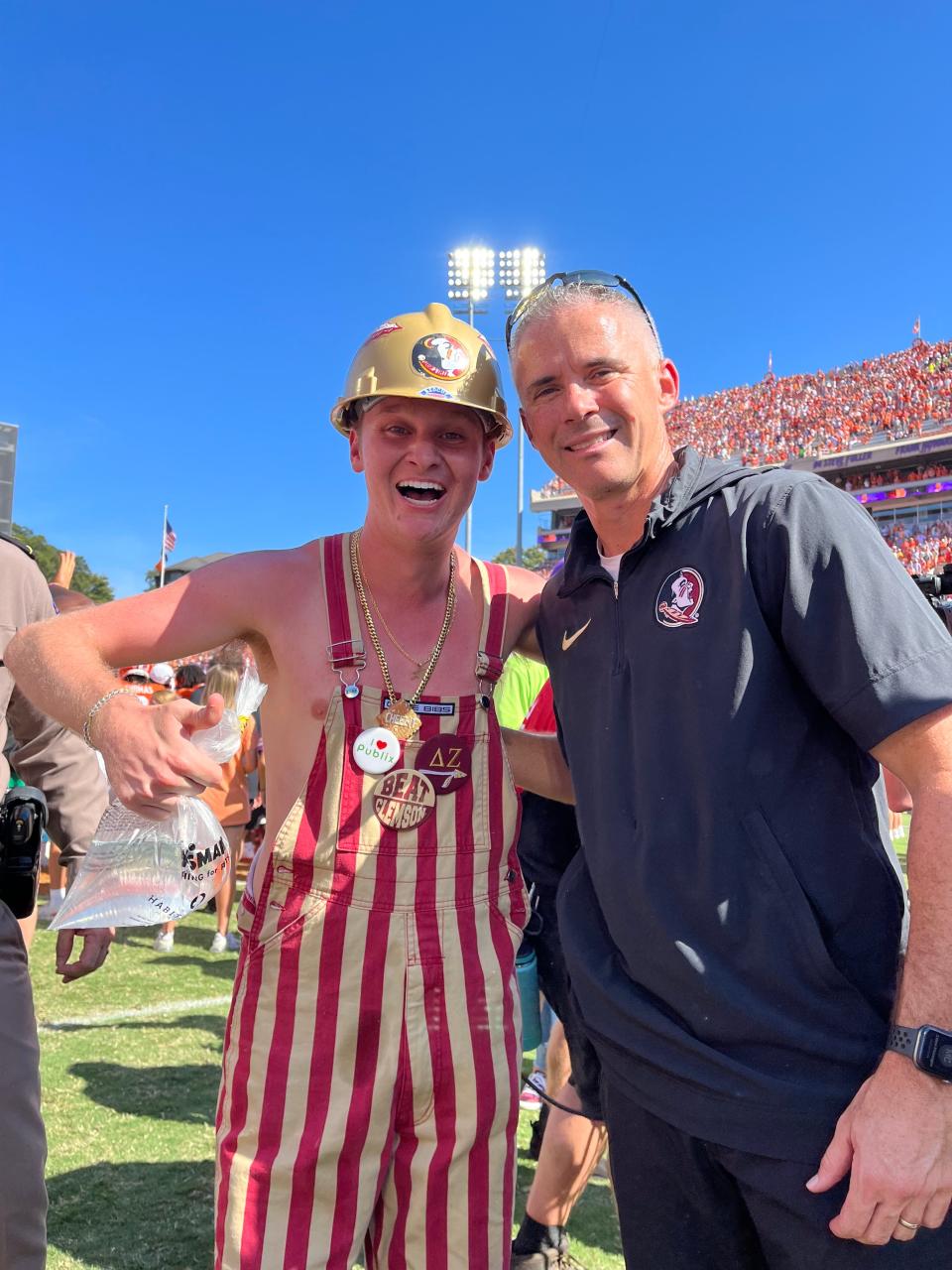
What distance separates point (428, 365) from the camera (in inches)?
84.0

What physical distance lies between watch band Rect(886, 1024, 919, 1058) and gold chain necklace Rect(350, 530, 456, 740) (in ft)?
3.48

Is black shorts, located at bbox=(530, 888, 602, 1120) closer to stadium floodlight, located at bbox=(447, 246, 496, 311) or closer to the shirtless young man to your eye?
the shirtless young man

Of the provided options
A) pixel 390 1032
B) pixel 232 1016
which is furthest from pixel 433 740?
pixel 232 1016

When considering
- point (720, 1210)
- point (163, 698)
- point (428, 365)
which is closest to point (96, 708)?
point (428, 365)

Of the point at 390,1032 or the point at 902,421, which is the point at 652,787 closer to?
the point at 390,1032

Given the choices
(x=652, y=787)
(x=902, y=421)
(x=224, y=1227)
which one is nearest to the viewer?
(x=652, y=787)

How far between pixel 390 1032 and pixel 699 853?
779 millimetres

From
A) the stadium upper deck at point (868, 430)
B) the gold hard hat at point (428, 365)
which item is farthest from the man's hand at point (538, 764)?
the stadium upper deck at point (868, 430)

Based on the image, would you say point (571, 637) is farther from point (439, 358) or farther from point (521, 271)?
point (521, 271)

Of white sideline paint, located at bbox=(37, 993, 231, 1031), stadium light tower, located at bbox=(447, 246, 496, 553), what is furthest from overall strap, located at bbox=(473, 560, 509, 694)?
stadium light tower, located at bbox=(447, 246, 496, 553)

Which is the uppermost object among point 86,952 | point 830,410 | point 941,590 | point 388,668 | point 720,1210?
point 830,410

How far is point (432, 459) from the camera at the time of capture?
218 centimetres

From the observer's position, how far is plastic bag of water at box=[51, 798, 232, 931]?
1916mm

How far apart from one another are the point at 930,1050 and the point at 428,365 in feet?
5.30
